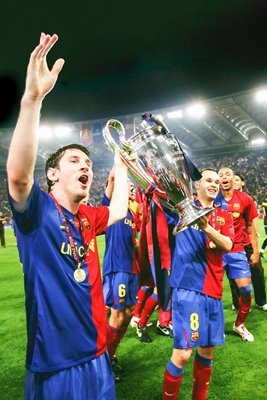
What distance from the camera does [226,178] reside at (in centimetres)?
424

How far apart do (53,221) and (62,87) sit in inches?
45.9

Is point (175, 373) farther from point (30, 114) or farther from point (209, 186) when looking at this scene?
point (30, 114)

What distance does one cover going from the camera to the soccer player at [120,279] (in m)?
3.14

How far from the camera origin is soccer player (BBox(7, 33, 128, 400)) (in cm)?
140

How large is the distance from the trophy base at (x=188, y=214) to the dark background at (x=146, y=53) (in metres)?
0.88

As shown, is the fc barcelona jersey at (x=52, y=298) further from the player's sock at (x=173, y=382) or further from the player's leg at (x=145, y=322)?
the player's leg at (x=145, y=322)

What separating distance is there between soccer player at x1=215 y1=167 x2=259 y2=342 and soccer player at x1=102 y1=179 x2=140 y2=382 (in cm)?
104

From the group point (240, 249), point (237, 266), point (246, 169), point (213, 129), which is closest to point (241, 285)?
point (237, 266)

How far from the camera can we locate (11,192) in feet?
4.02

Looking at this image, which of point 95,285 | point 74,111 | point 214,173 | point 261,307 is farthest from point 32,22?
point 261,307

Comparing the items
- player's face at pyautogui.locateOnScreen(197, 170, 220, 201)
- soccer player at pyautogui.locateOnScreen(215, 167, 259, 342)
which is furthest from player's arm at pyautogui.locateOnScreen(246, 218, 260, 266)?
player's face at pyautogui.locateOnScreen(197, 170, 220, 201)

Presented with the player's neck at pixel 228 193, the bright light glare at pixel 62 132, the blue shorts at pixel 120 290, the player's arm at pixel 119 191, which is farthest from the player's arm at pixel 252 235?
the bright light glare at pixel 62 132

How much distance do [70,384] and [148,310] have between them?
2.80 metres

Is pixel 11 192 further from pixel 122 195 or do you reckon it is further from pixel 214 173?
pixel 214 173
